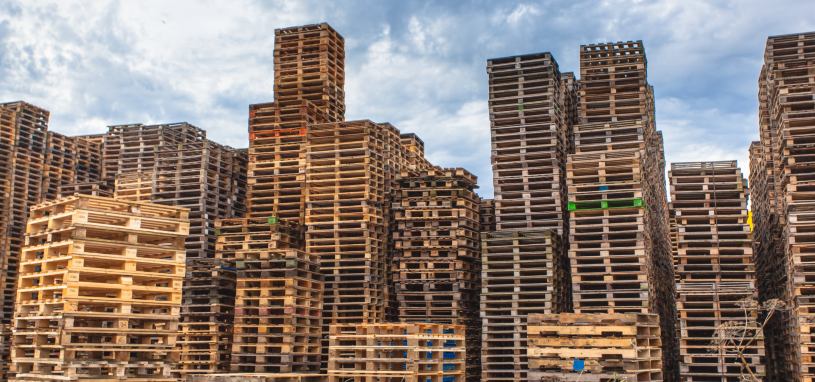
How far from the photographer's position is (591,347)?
1312 cm

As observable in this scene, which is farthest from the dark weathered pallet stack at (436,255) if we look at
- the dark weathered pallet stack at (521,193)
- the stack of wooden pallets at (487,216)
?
the stack of wooden pallets at (487,216)

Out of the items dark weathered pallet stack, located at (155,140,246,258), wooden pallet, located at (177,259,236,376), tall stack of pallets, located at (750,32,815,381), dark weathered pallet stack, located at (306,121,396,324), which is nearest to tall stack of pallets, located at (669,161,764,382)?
tall stack of pallets, located at (750,32,815,381)

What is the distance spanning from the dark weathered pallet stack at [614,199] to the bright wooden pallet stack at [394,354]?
3750mm

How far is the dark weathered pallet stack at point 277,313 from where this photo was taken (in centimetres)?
1593

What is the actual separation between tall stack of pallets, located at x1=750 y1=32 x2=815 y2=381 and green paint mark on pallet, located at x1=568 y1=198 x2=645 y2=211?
2974 mm

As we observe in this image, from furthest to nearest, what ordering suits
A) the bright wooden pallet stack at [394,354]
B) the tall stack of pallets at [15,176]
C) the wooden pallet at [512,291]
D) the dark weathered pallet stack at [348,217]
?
the tall stack of pallets at [15,176], the dark weathered pallet stack at [348,217], the wooden pallet at [512,291], the bright wooden pallet stack at [394,354]

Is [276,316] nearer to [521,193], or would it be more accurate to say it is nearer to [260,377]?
[260,377]

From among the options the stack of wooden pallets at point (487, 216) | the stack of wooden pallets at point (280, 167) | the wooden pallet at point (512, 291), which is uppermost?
the stack of wooden pallets at point (280, 167)

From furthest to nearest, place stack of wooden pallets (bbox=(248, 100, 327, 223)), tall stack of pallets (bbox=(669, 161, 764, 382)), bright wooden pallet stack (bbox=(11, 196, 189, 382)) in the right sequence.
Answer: stack of wooden pallets (bbox=(248, 100, 327, 223))
tall stack of pallets (bbox=(669, 161, 764, 382))
bright wooden pallet stack (bbox=(11, 196, 189, 382))

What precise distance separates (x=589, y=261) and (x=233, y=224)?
344 inches

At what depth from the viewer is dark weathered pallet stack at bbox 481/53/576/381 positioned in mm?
17359

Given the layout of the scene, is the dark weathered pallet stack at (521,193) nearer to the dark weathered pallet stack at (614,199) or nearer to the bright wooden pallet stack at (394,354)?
the dark weathered pallet stack at (614,199)

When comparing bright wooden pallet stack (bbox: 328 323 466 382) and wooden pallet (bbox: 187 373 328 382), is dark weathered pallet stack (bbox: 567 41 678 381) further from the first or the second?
wooden pallet (bbox: 187 373 328 382)

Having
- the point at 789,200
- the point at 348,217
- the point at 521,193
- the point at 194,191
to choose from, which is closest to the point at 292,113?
the point at 194,191
